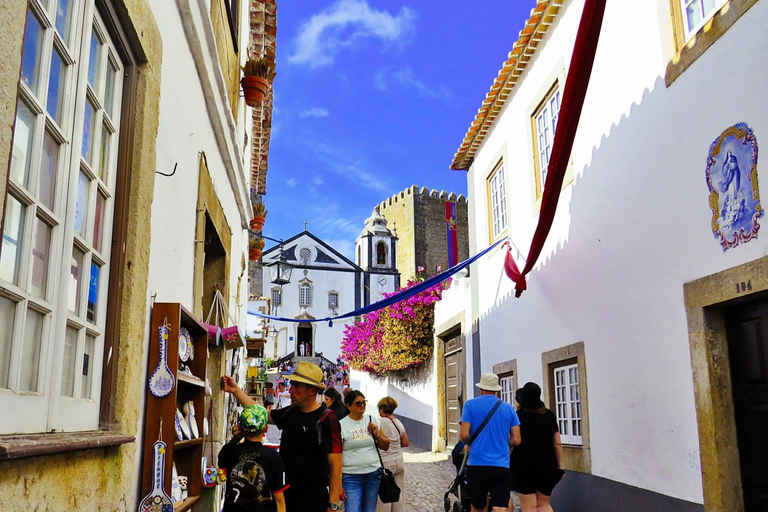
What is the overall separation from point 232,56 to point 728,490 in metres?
5.31

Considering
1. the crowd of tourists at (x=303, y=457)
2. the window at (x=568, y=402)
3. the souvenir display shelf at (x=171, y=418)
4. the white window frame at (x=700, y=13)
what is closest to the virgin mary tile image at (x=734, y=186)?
the white window frame at (x=700, y=13)

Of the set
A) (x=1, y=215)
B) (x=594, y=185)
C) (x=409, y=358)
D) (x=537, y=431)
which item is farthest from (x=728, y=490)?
(x=409, y=358)

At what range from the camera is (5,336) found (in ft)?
6.00

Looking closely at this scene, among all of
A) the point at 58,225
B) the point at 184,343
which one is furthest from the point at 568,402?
the point at 58,225

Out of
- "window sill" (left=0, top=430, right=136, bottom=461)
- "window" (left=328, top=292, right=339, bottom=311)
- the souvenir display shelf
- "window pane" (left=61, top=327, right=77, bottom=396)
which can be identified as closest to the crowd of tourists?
the souvenir display shelf

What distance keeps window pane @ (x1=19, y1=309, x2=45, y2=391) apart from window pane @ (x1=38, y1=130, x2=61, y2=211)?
0.34 metres

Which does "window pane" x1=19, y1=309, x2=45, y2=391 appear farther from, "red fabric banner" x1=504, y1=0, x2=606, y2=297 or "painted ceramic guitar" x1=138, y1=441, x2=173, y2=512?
"red fabric banner" x1=504, y1=0, x2=606, y2=297

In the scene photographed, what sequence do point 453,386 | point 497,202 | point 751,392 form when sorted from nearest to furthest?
point 751,392 → point 497,202 → point 453,386

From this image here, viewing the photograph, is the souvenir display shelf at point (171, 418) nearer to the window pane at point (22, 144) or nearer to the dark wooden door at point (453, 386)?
the window pane at point (22, 144)

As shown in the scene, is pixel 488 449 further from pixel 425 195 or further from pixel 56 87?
pixel 425 195

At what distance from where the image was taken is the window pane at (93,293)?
2525mm

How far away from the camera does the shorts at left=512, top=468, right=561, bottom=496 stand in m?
5.76

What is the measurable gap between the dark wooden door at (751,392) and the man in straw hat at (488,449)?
5.28ft

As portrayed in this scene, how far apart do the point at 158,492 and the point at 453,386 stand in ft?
33.5
